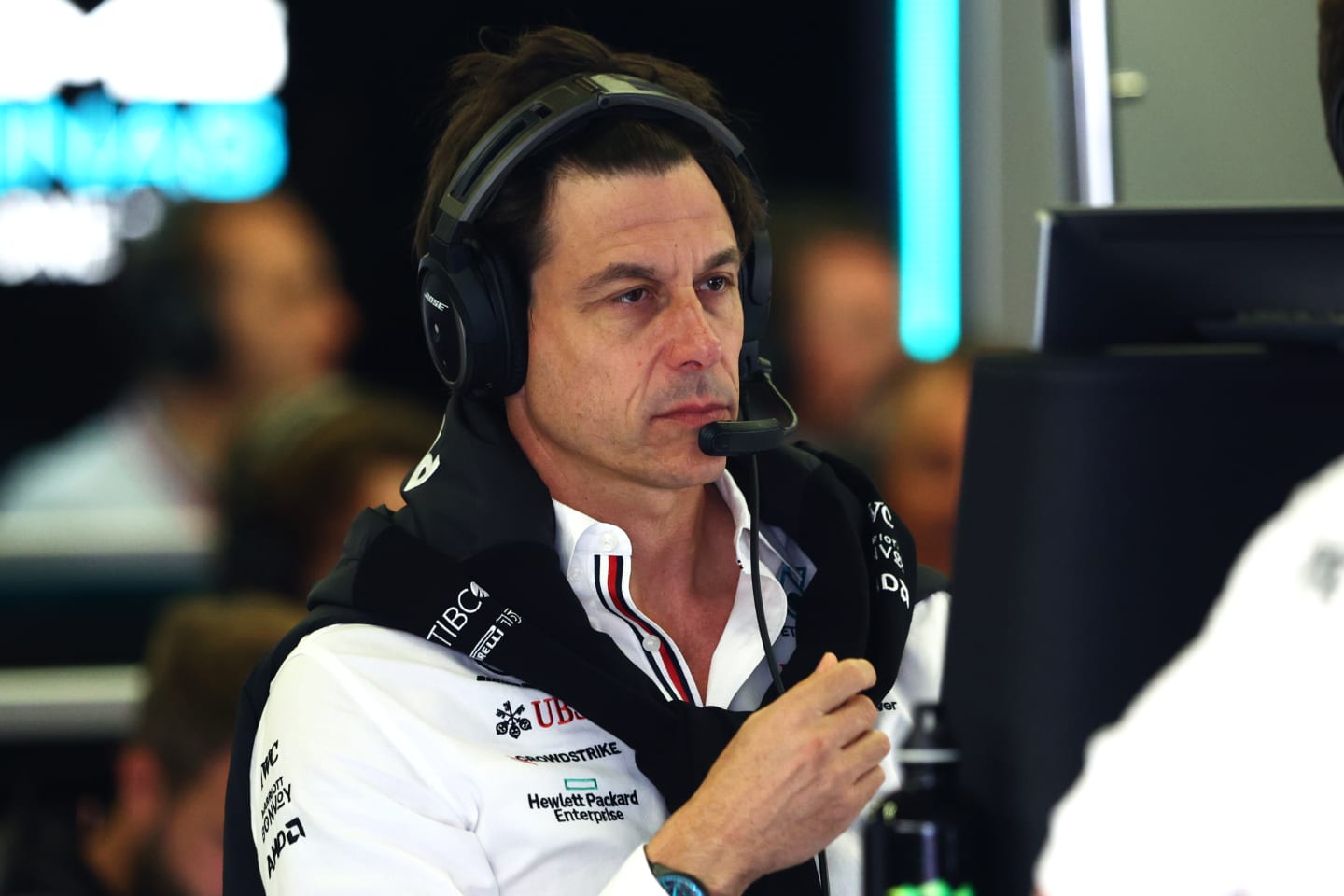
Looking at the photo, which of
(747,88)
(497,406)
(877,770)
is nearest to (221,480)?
(497,406)

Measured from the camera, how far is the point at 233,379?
3451mm

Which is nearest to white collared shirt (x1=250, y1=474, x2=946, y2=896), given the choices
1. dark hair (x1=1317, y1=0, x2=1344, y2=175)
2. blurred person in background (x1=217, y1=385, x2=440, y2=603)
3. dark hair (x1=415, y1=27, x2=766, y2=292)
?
dark hair (x1=415, y1=27, x2=766, y2=292)

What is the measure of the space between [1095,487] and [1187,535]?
4 centimetres

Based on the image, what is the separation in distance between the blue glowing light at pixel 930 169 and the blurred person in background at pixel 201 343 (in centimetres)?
124

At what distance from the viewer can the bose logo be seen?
53.7 inches

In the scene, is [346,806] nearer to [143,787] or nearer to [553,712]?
[553,712]

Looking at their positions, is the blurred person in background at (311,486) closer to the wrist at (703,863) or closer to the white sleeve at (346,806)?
the white sleeve at (346,806)

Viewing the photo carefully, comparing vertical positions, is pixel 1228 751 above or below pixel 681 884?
above

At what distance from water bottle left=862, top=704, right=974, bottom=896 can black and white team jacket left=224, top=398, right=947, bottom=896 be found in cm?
47

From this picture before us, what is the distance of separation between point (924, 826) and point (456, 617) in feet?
2.15

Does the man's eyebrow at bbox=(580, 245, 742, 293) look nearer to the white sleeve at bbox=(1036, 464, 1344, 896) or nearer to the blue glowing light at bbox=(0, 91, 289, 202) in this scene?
the white sleeve at bbox=(1036, 464, 1344, 896)

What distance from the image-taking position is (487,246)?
151 centimetres

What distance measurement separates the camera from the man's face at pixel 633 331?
4.77 ft

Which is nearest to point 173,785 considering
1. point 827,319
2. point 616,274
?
point 616,274
